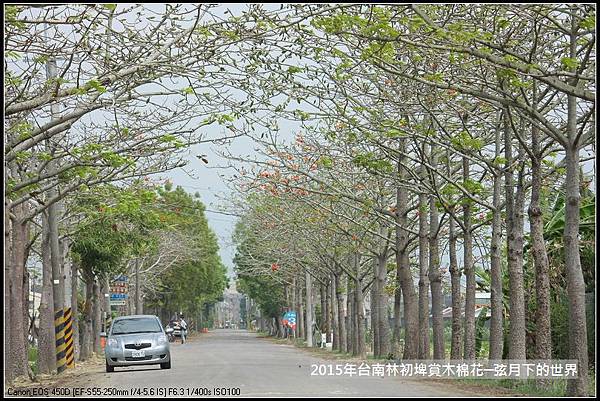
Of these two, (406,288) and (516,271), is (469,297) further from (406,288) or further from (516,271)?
(406,288)

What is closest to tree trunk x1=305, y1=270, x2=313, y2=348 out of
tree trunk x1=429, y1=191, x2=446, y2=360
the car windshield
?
the car windshield

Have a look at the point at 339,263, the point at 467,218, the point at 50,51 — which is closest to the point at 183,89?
the point at 50,51

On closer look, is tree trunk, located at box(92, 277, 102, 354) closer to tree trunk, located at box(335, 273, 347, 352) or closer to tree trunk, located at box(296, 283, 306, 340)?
tree trunk, located at box(335, 273, 347, 352)

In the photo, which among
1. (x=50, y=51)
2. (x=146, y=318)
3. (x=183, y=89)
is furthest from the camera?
(x=146, y=318)

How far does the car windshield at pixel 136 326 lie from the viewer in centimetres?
2697

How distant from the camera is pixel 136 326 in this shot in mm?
27250

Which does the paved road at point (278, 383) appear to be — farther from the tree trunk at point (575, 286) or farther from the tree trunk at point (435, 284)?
the tree trunk at point (435, 284)

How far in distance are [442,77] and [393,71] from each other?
72 centimetres

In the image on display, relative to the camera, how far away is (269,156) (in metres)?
23.8

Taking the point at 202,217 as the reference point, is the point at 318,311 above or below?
below

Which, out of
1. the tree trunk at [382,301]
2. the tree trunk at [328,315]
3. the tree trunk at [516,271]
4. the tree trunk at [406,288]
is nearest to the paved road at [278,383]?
the tree trunk at [516,271]

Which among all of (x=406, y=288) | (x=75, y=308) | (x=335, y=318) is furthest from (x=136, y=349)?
(x=335, y=318)

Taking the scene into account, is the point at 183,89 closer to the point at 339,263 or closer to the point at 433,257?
the point at 433,257

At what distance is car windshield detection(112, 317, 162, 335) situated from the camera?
2697cm
